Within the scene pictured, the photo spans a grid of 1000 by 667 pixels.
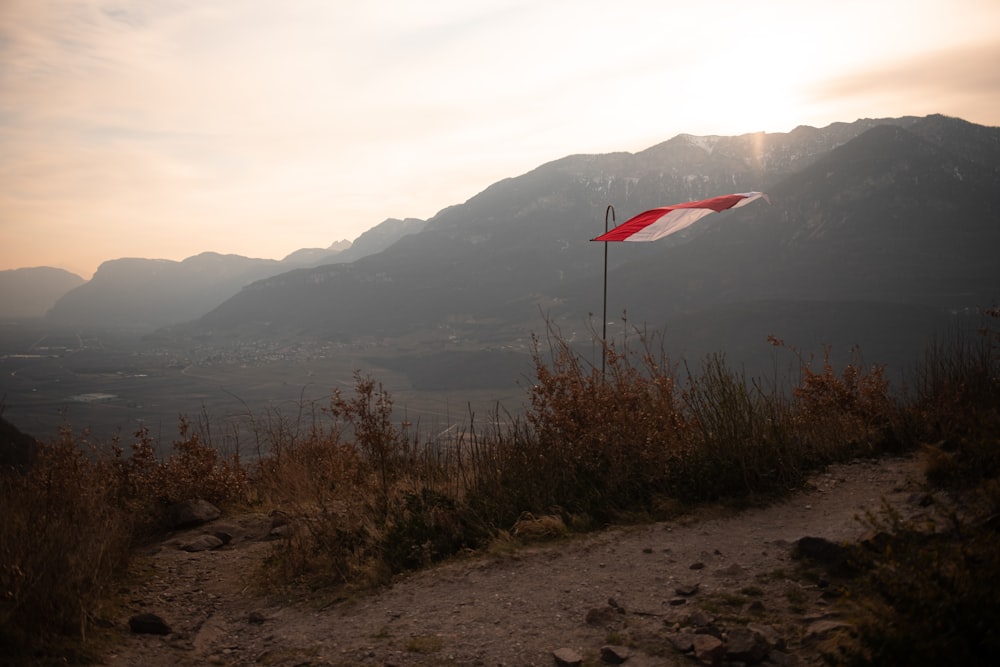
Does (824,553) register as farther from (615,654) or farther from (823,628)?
(615,654)

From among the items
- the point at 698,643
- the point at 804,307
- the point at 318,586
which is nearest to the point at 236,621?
the point at 318,586

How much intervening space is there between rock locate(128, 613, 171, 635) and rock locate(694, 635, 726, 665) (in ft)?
12.7

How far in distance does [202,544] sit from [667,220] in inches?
285

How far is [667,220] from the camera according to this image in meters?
9.35

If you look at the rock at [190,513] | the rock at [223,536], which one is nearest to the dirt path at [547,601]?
the rock at [223,536]

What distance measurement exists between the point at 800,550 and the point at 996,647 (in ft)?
6.51

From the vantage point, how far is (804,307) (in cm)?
15525

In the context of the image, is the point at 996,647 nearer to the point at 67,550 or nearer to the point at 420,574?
the point at 420,574

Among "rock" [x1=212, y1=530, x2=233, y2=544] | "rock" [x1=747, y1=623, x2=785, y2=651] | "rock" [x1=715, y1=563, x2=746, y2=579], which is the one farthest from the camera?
"rock" [x1=212, y1=530, x2=233, y2=544]

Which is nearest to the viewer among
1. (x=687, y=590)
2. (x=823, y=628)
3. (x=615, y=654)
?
(x=823, y=628)

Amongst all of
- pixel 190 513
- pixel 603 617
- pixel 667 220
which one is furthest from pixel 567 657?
pixel 667 220

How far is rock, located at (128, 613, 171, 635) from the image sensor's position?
482 centimetres

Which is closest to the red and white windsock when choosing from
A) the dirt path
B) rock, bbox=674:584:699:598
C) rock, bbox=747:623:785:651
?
the dirt path

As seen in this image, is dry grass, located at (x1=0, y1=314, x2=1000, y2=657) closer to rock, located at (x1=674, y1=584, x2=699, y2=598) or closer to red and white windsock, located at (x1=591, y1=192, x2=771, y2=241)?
rock, located at (x1=674, y1=584, x2=699, y2=598)
